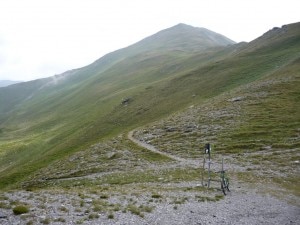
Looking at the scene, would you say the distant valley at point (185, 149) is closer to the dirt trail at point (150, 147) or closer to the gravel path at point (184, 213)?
the dirt trail at point (150, 147)

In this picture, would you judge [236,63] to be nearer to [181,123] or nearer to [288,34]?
[288,34]

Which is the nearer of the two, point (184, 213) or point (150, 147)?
point (184, 213)

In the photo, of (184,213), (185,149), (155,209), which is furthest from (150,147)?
(184,213)

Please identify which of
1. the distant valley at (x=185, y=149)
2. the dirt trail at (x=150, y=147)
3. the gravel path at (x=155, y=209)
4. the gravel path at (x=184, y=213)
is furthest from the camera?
the dirt trail at (x=150, y=147)

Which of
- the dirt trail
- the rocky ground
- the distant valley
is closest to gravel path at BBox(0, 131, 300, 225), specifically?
the rocky ground

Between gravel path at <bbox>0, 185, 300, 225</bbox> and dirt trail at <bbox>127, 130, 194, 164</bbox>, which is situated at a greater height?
gravel path at <bbox>0, 185, 300, 225</bbox>

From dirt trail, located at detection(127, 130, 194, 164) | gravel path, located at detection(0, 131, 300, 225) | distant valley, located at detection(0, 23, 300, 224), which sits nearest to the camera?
gravel path, located at detection(0, 131, 300, 225)

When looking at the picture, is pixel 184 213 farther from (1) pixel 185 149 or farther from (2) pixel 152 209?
(1) pixel 185 149

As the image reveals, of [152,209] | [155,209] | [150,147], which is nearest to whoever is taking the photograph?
[152,209]

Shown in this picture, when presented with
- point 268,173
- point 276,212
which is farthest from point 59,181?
point 276,212

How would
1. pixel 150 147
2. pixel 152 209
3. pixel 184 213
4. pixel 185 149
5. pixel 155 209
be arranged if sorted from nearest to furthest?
pixel 184 213
pixel 152 209
pixel 155 209
pixel 185 149
pixel 150 147

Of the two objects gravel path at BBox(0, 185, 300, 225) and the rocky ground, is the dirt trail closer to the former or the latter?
the rocky ground

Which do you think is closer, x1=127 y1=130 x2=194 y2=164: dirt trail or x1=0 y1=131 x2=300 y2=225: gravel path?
x1=0 y1=131 x2=300 y2=225: gravel path

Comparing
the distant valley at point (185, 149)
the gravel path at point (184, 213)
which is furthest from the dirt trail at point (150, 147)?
the gravel path at point (184, 213)
